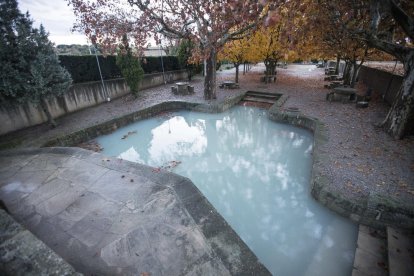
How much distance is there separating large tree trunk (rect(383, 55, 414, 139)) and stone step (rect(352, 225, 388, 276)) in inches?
194

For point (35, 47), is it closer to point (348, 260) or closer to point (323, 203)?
point (323, 203)

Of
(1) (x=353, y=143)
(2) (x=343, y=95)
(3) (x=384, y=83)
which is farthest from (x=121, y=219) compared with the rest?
(3) (x=384, y=83)

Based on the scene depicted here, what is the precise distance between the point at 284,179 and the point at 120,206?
4.65m

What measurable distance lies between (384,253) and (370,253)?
23 cm

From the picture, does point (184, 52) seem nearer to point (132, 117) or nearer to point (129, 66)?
point (129, 66)

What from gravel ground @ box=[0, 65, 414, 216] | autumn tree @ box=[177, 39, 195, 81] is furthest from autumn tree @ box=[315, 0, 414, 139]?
autumn tree @ box=[177, 39, 195, 81]

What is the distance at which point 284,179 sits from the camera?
6.08m

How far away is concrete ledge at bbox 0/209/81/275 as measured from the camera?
208cm

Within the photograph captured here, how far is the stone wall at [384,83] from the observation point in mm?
10923

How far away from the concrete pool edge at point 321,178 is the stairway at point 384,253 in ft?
0.82

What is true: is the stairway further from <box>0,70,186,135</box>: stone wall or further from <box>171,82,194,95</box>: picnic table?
<box>171,82,194,95</box>: picnic table

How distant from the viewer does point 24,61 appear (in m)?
7.66

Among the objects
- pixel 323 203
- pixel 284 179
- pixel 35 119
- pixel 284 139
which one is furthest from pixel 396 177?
pixel 35 119

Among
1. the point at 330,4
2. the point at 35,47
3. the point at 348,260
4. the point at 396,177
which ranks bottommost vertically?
the point at 348,260
